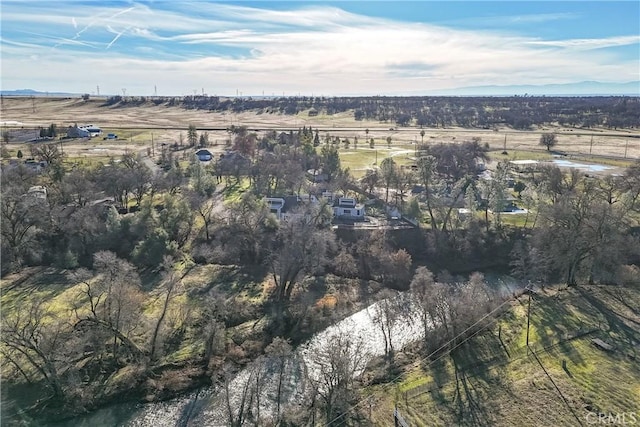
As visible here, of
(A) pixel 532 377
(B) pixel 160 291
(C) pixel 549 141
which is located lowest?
(A) pixel 532 377

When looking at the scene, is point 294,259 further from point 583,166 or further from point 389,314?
point 583,166

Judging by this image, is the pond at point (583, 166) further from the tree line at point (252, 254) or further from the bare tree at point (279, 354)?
the bare tree at point (279, 354)

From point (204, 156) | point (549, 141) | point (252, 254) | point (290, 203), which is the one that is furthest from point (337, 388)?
point (549, 141)

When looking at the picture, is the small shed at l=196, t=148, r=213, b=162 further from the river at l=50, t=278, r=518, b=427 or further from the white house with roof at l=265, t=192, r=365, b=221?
the river at l=50, t=278, r=518, b=427

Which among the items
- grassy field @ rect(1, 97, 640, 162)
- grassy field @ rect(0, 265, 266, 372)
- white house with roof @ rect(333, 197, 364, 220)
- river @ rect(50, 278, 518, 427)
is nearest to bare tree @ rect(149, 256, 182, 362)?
grassy field @ rect(0, 265, 266, 372)

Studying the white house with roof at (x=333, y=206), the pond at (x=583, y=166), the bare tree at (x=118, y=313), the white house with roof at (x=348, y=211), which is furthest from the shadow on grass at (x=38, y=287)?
the pond at (x=583, y=166)

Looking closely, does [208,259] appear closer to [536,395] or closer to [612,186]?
[536,395]
